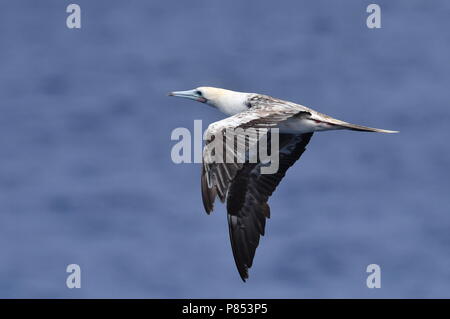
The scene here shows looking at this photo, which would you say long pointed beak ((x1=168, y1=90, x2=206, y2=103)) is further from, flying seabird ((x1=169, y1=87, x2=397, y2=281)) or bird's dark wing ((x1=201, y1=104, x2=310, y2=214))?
bird's dark wing ((x1=201, y1=104, x2=310, y2=214))

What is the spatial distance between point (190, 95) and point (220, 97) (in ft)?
3.86

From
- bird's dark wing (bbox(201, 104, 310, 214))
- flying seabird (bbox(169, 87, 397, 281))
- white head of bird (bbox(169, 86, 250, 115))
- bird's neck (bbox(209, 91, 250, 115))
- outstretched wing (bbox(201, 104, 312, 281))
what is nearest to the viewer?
bird's dark wing (bbox(201, 104, 310, 214))

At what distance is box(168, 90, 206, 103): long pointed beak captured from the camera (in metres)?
28.7

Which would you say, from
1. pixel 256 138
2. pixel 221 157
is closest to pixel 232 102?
pixel 256 138

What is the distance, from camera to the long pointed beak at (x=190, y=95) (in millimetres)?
28734

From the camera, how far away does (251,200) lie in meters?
27.7

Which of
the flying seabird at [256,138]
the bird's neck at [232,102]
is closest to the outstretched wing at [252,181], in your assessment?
the flying seabird at [256,138]

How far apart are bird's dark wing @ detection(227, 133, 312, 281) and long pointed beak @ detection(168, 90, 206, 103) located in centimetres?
213

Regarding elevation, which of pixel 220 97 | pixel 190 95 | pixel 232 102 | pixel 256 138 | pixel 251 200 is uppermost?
pixel 190 95

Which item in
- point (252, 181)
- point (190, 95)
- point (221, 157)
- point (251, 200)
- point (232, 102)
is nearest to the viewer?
point (221, 157)

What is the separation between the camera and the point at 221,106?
2798cm

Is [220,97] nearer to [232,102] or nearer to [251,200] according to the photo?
[232,102]

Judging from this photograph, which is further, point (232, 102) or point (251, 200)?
point (251, 200)

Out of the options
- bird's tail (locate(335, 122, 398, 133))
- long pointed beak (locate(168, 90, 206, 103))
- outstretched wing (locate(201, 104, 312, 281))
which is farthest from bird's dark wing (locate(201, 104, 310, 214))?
long pointed beak (locate(168, 90, 206, 103))
